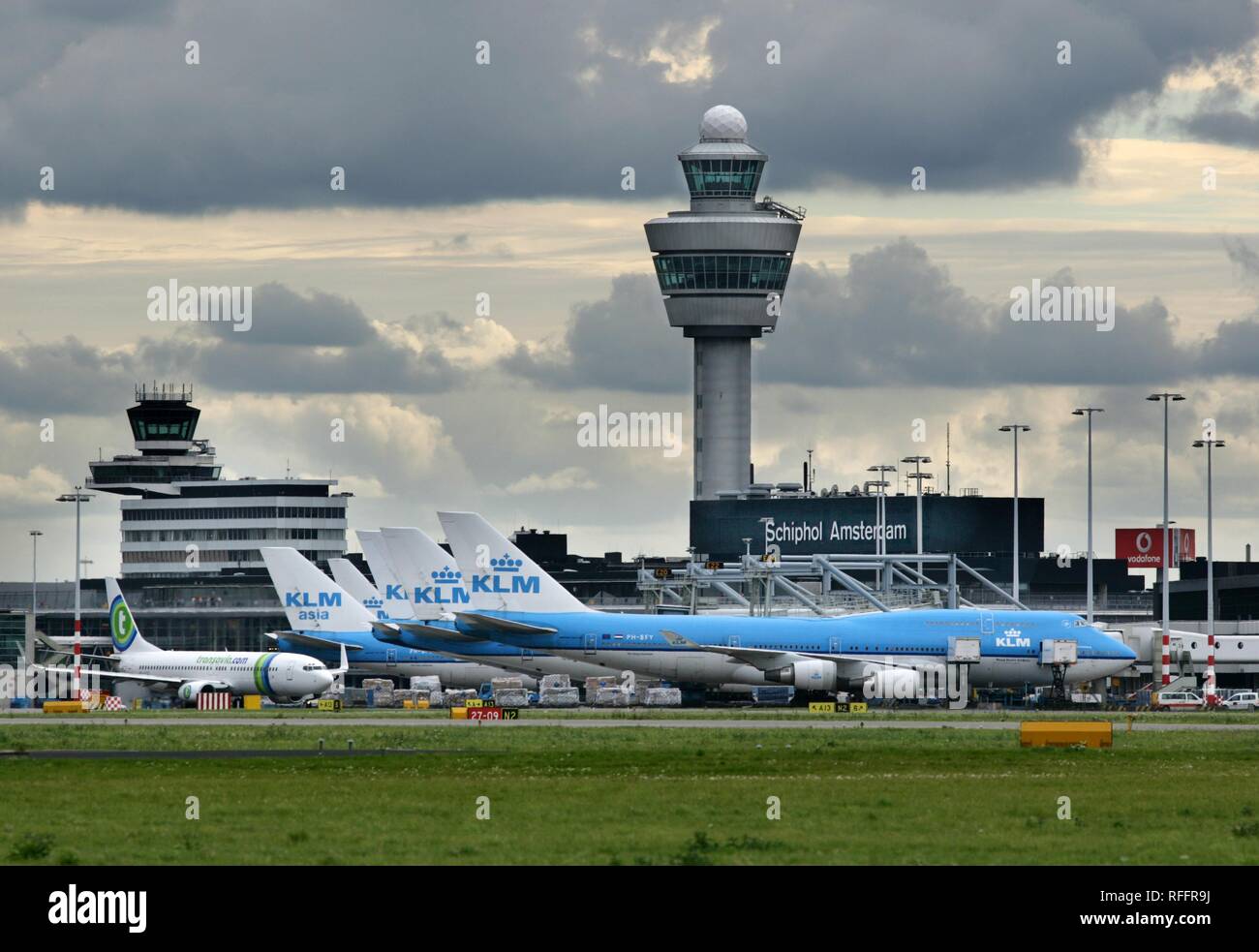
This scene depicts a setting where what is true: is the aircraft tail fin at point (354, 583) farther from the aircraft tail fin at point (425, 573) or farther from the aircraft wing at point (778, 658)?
the aircraft wing at point (778, 658)

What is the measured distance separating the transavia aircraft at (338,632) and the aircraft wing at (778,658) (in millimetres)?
25741

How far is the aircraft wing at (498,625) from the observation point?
117750 mm

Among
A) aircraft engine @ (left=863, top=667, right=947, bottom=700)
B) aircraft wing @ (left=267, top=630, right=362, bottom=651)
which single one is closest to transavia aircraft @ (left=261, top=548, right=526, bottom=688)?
aircraft wing @ (left=267, top=630, right=362, bottom=651)

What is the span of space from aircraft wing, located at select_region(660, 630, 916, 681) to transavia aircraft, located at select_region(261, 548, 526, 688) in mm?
25741

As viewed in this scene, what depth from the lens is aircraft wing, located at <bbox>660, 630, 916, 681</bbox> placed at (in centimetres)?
11494

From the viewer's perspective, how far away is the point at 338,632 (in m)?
142

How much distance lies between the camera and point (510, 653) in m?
119

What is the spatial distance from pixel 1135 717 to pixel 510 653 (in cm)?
3968

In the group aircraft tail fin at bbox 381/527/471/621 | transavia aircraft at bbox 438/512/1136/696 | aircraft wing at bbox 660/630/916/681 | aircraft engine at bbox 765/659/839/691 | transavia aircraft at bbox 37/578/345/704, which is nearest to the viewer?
aircraft engine at bbox 765/659/839/691

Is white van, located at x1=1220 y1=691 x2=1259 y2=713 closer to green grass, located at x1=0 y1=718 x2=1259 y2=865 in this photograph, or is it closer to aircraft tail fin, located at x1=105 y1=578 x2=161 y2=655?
green grass, located at x1=0 y1=718 x2=1259 y2=865
